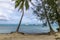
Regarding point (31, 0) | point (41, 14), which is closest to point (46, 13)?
point (41, 14)

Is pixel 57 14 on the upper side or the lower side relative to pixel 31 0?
lower

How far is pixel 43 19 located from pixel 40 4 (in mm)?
2639

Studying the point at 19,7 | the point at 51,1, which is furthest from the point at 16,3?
the point at 51,1

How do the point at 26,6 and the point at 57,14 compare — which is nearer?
the point at 57,14

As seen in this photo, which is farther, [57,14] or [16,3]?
[16,3]

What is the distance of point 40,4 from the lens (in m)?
35.8

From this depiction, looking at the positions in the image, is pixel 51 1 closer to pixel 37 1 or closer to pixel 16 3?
pixel 37 1

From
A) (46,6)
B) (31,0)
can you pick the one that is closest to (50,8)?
(46,6)

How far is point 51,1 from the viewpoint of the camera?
1377 inches

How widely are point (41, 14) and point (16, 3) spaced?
14.8 feet

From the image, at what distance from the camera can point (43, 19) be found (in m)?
36.8

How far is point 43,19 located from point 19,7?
444 cm

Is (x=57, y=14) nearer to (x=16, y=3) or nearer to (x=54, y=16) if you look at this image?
(x=54, y=16)

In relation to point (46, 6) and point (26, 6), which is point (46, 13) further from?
point (26, 6)
